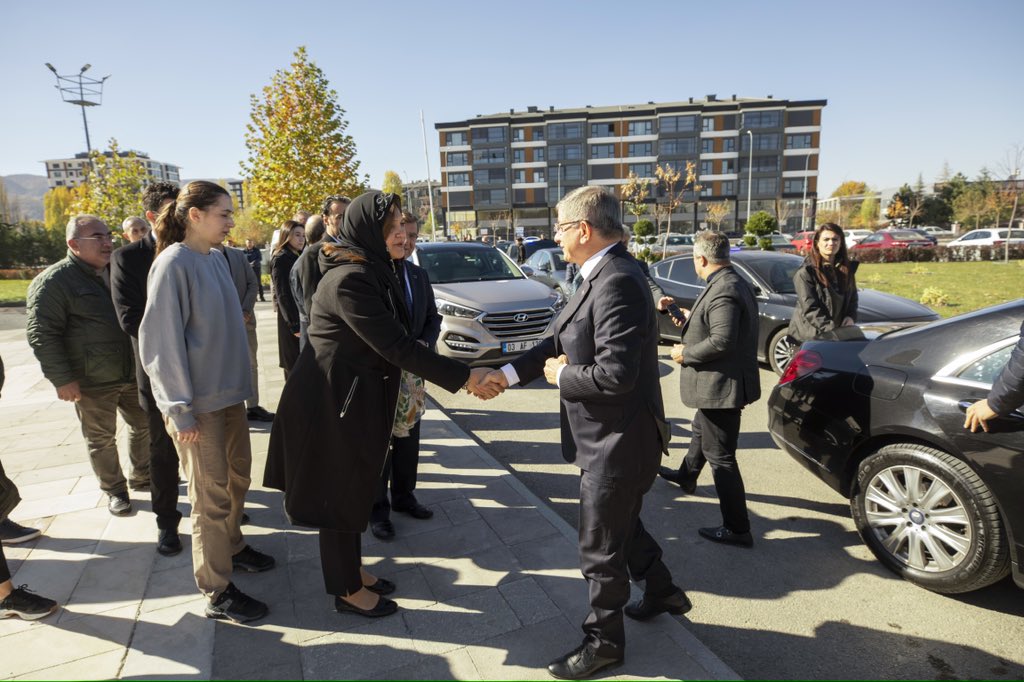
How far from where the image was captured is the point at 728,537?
3.56m

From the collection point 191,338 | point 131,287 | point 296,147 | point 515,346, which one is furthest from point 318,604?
point 296,147

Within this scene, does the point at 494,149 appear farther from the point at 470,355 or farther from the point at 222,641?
the point at 222,641

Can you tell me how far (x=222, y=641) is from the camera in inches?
105

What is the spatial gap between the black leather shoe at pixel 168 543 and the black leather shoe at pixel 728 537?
332 centimetres

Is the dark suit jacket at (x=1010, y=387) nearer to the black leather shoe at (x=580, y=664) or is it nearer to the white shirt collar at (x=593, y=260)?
the white shirt collar at (x=593, y=260)

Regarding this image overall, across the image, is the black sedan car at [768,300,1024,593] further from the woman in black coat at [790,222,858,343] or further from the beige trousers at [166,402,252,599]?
the beige trousers at [166,402,252,599]

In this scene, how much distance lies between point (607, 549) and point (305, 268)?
10.9 feet

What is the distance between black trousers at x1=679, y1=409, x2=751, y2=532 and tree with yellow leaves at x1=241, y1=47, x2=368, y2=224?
15347 millimetres

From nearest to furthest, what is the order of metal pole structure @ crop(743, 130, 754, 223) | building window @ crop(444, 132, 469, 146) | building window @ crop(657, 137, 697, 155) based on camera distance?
metal pole structure @ crop(743, 130, 754, 223) < building window @ crop(657, 137, 697, 155) < building window @ crop(444, 132, 469, 146)

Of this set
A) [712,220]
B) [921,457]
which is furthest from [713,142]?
[921,457]

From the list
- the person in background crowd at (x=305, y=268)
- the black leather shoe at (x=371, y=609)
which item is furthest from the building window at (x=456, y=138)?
the black leather shoe at (x=371, y=609)

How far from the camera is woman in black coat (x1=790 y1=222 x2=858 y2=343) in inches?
208

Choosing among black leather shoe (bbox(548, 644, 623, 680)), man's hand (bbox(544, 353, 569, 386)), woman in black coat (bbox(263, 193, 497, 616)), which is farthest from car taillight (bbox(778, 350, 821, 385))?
woman in black coat (bbox(263, 193, 497, 616))

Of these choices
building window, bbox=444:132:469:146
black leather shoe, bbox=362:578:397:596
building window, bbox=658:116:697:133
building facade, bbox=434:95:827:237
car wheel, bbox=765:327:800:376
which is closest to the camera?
black leather shoe, bbox=362:578:397:596
